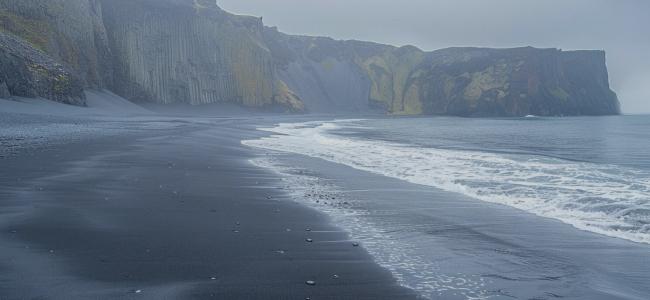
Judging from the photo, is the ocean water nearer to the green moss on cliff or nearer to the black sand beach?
the black sand beach

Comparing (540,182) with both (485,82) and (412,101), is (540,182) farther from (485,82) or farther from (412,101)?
(412,101)

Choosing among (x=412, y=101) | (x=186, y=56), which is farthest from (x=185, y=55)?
(x=412, y=101)

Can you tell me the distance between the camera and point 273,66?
9038cm

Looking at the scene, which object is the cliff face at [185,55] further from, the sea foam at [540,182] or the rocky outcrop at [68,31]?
the sea foam at [540,182]

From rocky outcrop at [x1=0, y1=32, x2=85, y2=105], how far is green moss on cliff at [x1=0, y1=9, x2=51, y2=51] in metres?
2.88

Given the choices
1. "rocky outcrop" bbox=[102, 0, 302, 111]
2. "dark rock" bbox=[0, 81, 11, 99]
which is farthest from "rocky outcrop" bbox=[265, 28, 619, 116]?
"dark rock" bbox=[0, 81, 11, 99]

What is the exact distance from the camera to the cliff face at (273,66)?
45.6 meters

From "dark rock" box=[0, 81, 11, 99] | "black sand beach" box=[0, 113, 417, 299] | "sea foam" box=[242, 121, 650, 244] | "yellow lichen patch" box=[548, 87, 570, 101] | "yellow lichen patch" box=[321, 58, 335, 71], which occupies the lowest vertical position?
"sea foam" box=[242, 121, 650, 244]

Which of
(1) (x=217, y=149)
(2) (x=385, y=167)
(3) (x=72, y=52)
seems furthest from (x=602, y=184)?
(3) (x=72, y=52)

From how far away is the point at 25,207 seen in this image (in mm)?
6695

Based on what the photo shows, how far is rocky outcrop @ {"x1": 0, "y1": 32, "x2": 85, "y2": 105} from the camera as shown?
28528 millimetres

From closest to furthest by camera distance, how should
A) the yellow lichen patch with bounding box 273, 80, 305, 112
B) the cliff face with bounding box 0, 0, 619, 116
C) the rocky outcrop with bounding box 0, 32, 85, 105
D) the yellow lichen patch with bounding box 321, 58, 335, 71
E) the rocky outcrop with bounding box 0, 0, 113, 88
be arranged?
the rocky outcrop with bounding box 0, 32, 85, 105
the rocky outcrop with bounding box 0, 0, 113, 88
the cliff face with bounding box 0, 0, 619, 116
the yellow lichen patch with bounding box 273, 80, 305, 112
the yellow lichen patch with bounding box 321, 58, 335, 71

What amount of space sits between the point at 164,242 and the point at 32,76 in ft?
99.6

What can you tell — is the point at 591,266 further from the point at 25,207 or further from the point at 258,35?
the point at 258,35
